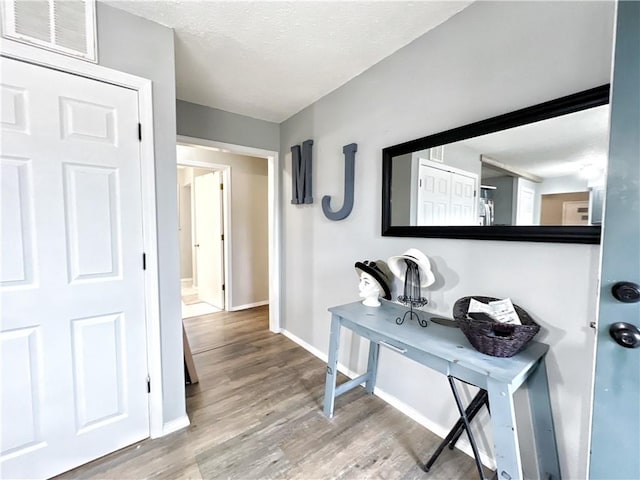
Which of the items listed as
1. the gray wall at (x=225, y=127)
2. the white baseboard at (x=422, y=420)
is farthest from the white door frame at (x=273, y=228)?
the white baseboard at (x=422, y=420)

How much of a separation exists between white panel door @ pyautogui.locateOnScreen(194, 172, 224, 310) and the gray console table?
116 inches

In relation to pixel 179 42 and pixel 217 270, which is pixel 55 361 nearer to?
pixel 179 42

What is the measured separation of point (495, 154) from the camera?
138cm

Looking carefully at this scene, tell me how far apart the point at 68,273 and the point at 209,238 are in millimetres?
2979

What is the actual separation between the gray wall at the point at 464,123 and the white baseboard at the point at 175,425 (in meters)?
1.26

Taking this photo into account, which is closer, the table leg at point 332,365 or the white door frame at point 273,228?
the table leg at point 332,365

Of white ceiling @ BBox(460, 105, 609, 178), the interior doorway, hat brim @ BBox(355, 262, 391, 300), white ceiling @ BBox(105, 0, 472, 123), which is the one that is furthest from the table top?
the interior doorway

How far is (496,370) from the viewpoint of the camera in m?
1.07

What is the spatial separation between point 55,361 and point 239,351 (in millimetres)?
1581

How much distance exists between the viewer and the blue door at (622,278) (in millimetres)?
917

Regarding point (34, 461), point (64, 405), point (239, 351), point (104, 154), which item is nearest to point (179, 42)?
point (104, 154)

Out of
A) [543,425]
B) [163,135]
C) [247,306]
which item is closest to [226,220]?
[247,306]

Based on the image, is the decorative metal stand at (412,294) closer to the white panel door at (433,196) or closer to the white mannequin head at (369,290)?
the white mannequin head at (369,290)

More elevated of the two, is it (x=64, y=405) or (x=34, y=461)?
(x=64, y=405)
